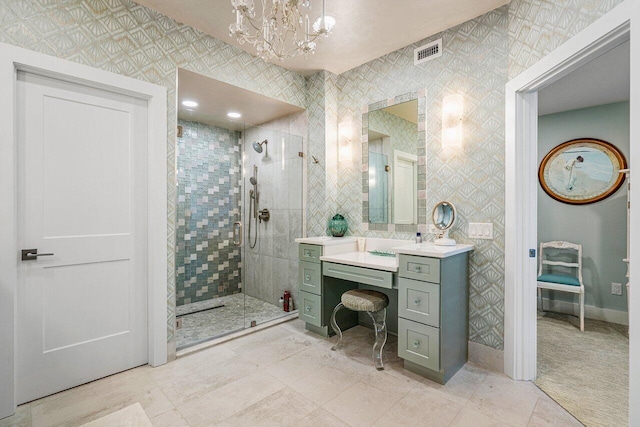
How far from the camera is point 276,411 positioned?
1869 millimetres

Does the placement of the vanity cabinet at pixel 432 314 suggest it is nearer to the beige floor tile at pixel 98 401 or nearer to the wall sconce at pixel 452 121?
the wall sconce at pixel 452 121

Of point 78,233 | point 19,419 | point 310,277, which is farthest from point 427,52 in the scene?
point 19,419

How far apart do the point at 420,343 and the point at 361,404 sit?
0.58 metres

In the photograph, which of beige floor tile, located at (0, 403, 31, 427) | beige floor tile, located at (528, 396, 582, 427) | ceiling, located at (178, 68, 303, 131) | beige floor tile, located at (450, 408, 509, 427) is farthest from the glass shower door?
beige floor tile, located at (528, 396, 582, 427)

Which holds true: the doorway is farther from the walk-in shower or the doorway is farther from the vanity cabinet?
the walk-in shower

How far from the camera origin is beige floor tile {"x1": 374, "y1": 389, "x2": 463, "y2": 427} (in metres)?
1.77

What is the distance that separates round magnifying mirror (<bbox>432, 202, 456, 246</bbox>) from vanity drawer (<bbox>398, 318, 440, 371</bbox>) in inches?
26.1

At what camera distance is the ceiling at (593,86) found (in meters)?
2.58

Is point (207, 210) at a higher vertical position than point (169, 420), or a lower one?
higher

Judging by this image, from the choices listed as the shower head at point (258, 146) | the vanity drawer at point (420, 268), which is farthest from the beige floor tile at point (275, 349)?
the shower head at point (258, 146)

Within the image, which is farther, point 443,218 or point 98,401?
point 443,218

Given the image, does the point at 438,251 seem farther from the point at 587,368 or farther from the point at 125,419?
the point at 125,419

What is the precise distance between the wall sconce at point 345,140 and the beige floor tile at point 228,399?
221cm

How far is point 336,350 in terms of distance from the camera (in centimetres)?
268
